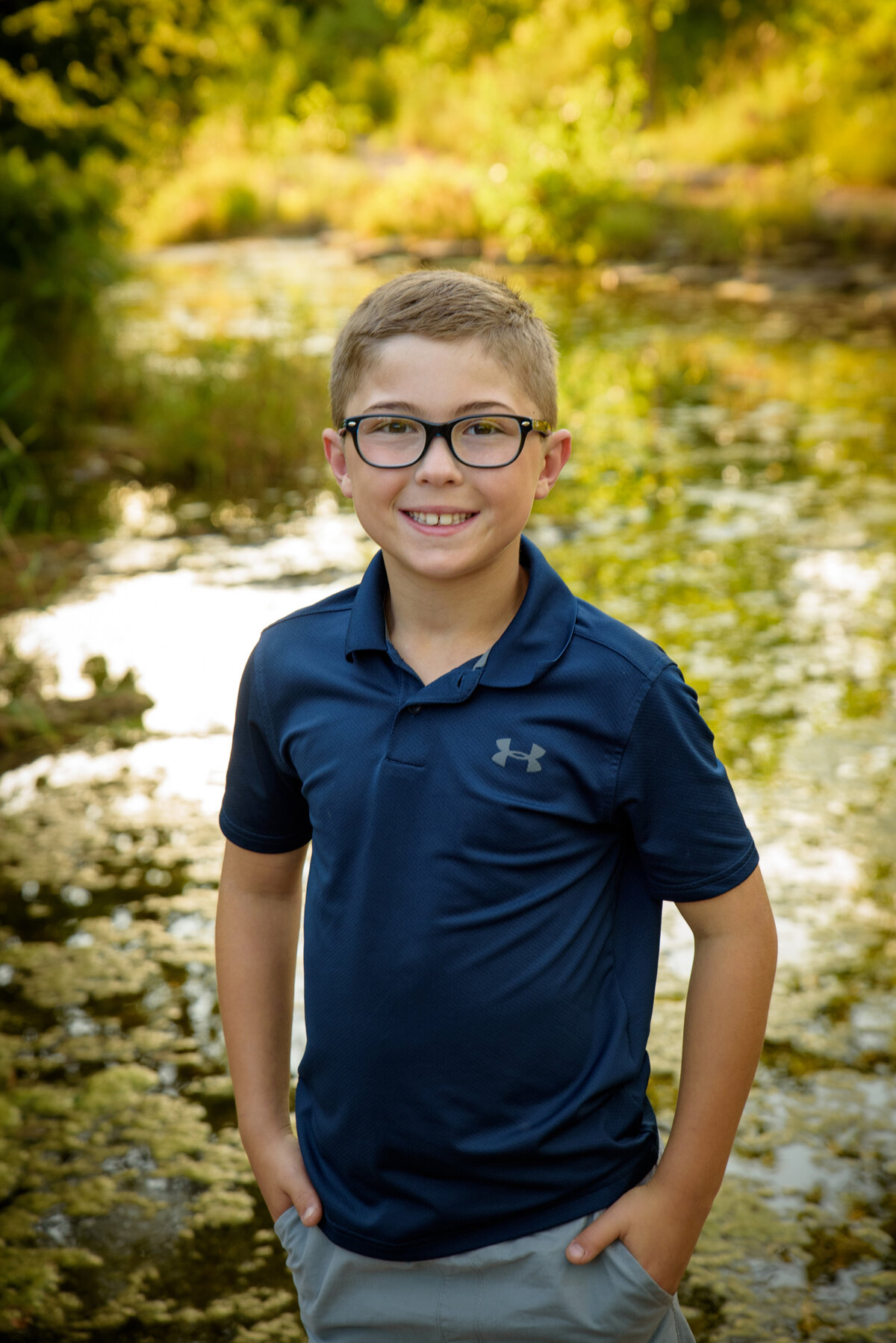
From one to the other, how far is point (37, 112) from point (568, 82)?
1729cm

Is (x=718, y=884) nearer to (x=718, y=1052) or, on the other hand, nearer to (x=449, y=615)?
(x=718, y=1052)

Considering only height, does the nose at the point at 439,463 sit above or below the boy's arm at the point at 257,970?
above

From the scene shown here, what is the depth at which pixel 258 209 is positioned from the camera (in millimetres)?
22781

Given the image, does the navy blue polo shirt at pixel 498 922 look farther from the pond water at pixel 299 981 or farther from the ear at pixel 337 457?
the pond water at pixel 299 981

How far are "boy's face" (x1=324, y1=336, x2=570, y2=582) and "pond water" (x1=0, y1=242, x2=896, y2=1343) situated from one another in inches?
52.0

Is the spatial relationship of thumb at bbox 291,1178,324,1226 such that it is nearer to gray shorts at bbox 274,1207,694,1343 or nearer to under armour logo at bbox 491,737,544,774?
gray shorts at bbox 274,1207,694,1343

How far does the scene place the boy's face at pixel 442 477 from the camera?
1256 mm

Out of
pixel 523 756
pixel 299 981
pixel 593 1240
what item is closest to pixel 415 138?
pixel 299 981

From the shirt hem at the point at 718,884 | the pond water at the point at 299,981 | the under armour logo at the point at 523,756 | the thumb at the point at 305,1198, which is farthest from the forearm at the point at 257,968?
the pond water at the point at 299,981

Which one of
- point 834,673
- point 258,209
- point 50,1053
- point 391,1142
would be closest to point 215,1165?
point 50,1053

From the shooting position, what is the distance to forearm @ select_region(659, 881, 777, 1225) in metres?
1.24

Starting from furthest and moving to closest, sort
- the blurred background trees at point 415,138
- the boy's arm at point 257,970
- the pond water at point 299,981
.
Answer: the blurred background trees at point 415,138 → the pond water at point 299,981 → the boy's arm at point 257,970

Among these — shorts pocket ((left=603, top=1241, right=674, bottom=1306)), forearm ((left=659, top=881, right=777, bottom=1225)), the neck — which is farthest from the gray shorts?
the neck

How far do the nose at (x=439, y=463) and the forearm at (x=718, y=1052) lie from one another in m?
0.52
